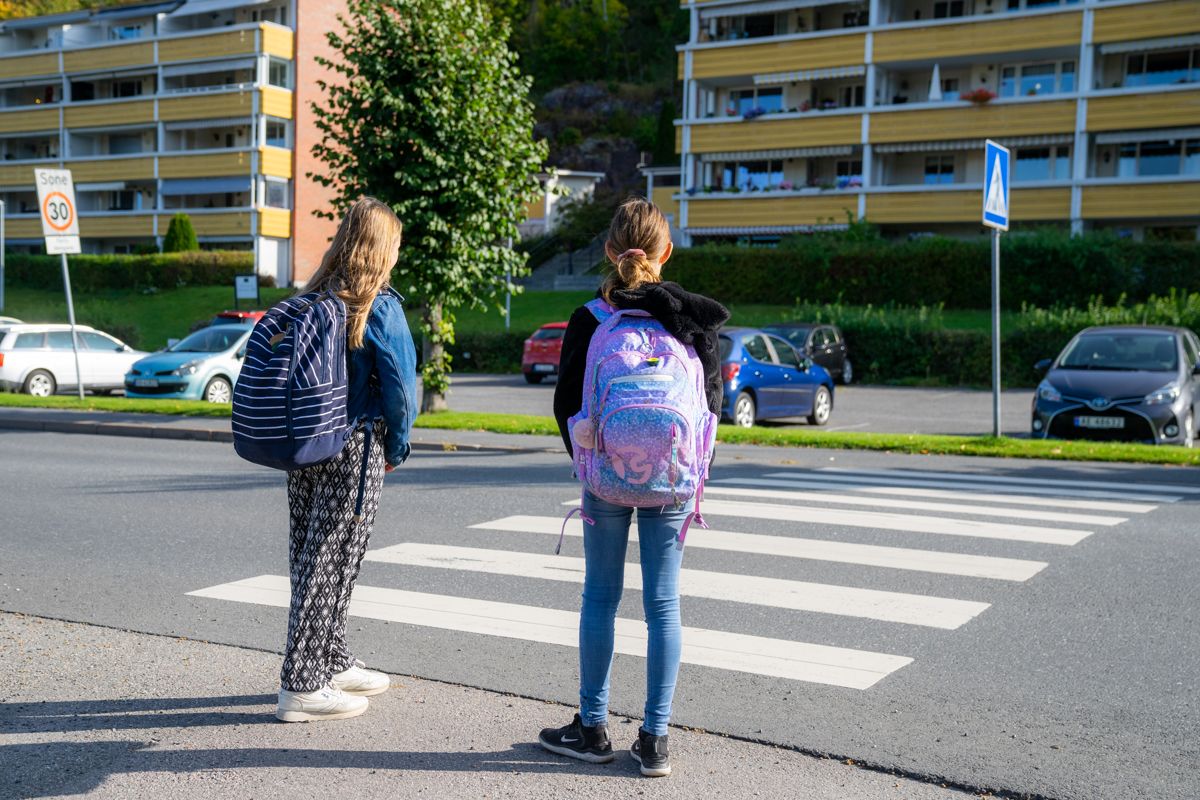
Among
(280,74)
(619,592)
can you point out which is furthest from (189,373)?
(280,74)

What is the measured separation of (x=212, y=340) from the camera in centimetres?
2344

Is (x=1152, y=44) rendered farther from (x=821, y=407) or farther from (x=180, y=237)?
(x=180, y=237)

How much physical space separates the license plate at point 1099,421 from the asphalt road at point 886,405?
372cm

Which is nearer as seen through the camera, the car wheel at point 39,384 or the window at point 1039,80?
the car wheel at point 39,384

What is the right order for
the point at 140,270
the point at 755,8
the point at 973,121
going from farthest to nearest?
the point at 140,270 < the point at 755,8 < the point at 973,121

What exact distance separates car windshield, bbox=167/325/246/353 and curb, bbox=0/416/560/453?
5.16 m

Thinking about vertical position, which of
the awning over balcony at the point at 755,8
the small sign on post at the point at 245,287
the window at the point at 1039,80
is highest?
the awning over balcony at the point at 755,8

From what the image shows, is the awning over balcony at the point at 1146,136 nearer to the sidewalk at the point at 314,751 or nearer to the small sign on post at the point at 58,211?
the small sign on post at the point at 58,211

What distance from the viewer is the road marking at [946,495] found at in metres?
10.2

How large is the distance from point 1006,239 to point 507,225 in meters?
27.2

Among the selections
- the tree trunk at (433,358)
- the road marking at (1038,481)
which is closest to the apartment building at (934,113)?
the tree trunk at (433,358)

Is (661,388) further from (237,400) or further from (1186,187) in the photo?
(1186,187)

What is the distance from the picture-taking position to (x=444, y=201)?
59.5ft

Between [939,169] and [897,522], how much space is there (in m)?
43.6
